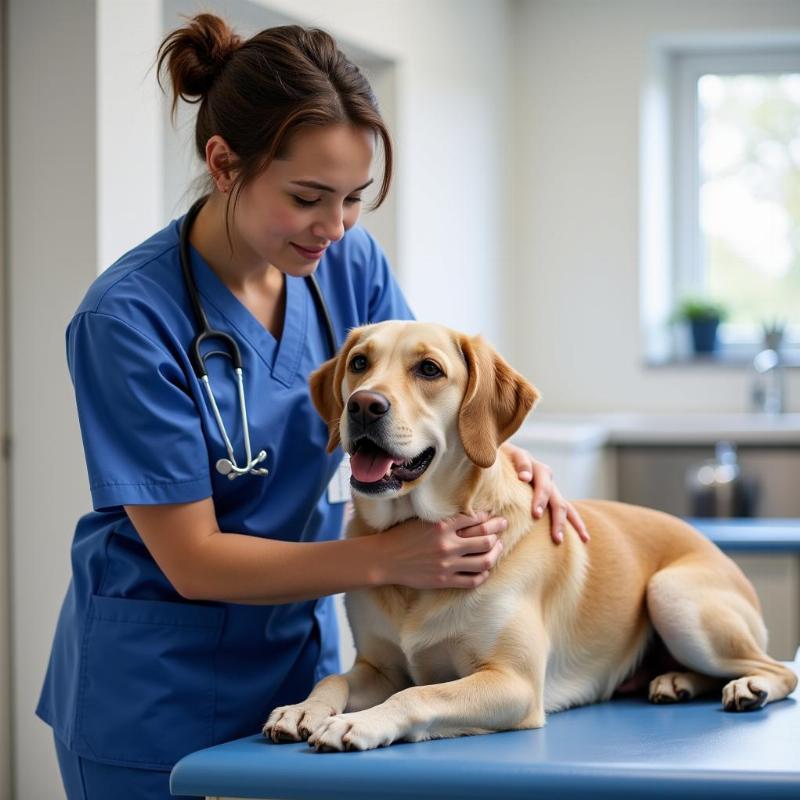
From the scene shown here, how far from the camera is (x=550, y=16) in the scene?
15.1ft

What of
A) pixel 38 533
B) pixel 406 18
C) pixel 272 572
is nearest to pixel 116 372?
pixel 272 572

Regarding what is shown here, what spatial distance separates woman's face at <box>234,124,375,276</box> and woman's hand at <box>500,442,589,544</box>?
410mm

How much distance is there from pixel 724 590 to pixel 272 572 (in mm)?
637

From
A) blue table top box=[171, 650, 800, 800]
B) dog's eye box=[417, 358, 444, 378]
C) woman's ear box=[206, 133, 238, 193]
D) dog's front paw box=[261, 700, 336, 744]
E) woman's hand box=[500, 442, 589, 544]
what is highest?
woman's ear box=[206, 133, 238, 193]

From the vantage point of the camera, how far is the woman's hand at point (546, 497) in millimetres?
1553

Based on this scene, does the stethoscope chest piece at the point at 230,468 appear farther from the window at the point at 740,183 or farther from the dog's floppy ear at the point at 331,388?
the window at the point at 740,183

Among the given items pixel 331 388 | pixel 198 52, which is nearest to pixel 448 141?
pixel 198 52

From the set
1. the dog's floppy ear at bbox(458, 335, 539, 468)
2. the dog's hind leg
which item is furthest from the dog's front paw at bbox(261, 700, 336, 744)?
the dog's hind leg

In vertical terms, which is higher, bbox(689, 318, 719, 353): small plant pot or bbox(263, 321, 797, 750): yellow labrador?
bbox(689, 318, 719, 353): small plant pot

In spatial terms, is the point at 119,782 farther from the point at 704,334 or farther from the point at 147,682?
the point at 704,334

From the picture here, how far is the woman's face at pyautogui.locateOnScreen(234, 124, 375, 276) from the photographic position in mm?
1500

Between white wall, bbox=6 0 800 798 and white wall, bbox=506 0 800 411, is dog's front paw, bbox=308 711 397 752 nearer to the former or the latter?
white wall, bbox=6 0 800 798

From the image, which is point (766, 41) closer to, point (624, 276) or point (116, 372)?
point (624, 276)

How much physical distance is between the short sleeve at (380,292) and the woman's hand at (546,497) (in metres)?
0.35
